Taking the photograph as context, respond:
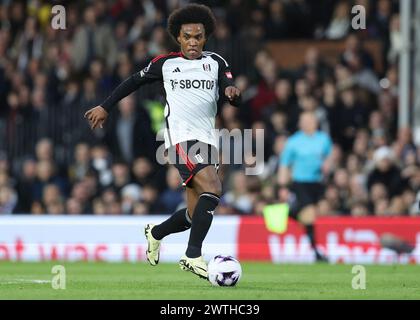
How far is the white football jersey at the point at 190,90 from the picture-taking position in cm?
1105

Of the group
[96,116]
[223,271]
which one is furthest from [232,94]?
[223,271]

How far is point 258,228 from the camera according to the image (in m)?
16.9

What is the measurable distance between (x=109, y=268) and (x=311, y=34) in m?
8.33

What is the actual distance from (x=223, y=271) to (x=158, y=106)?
9.52 metres

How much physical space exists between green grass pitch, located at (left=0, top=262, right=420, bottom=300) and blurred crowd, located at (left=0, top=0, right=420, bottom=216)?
11.7 feet

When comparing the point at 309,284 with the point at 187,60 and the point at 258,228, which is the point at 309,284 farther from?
the point at 258,228

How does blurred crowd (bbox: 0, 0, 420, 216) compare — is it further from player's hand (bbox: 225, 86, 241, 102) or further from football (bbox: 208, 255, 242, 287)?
player's hand (bbox: 225, 86, 241, 102)

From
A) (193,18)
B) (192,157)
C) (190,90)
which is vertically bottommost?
(192,157)

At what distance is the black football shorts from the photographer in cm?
1091

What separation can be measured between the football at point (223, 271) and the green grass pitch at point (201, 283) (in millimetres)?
97

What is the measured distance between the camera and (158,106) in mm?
19859

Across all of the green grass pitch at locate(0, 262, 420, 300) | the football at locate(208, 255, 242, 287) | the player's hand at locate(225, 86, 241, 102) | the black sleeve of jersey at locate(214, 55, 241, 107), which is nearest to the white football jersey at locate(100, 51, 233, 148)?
the black sleeve of jersey at locate(214, 55, 241, 107)

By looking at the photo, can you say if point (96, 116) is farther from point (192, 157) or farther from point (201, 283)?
point (201, 283)

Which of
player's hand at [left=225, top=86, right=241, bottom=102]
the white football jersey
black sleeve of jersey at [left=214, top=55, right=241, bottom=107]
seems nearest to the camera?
player's hand at [left=225, top=86, right=241, bottom=102]
